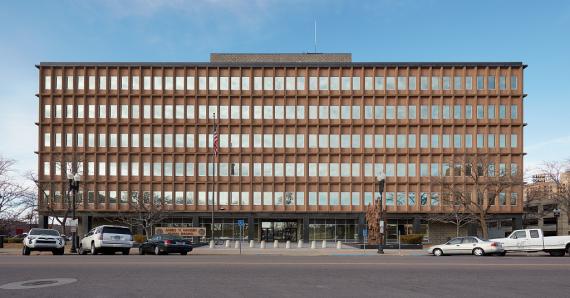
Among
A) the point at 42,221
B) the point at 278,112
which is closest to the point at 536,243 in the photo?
the point at 278,112

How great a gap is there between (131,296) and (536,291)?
891cm

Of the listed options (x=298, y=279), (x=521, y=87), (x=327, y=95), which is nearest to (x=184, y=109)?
(x=327, y=95)

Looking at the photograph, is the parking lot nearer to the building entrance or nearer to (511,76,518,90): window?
the building entrance

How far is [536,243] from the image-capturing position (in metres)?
38.1

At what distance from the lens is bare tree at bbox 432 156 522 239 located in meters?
64.2

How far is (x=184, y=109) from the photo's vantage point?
79.9 meters

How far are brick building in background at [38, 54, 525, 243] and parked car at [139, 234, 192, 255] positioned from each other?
4350 centimetres

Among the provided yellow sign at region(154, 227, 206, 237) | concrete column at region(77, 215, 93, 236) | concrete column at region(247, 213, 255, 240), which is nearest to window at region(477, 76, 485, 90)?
concrete column at region(247, 213, 255, 240)

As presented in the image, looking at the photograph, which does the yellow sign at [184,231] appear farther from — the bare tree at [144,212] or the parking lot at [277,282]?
the parking lot at [277,282]

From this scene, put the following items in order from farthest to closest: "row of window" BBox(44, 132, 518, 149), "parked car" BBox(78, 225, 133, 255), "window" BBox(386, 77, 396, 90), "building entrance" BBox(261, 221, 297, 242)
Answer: "building entrance" BBox(261, 221, 297, 242) < "window" BBox(386, 77, 396, 90) < "row of window" BBox(44, 132, 518, 149) < "parked car" BBox(78, 225, 133, 255)

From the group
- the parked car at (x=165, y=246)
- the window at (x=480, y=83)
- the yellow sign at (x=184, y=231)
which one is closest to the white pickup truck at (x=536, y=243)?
the parked car at (x=165, y=246)

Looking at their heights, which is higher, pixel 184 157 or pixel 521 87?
pixel 521 87

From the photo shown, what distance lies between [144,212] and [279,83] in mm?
23828

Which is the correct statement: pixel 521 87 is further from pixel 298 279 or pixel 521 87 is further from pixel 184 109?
pixel 298 279
